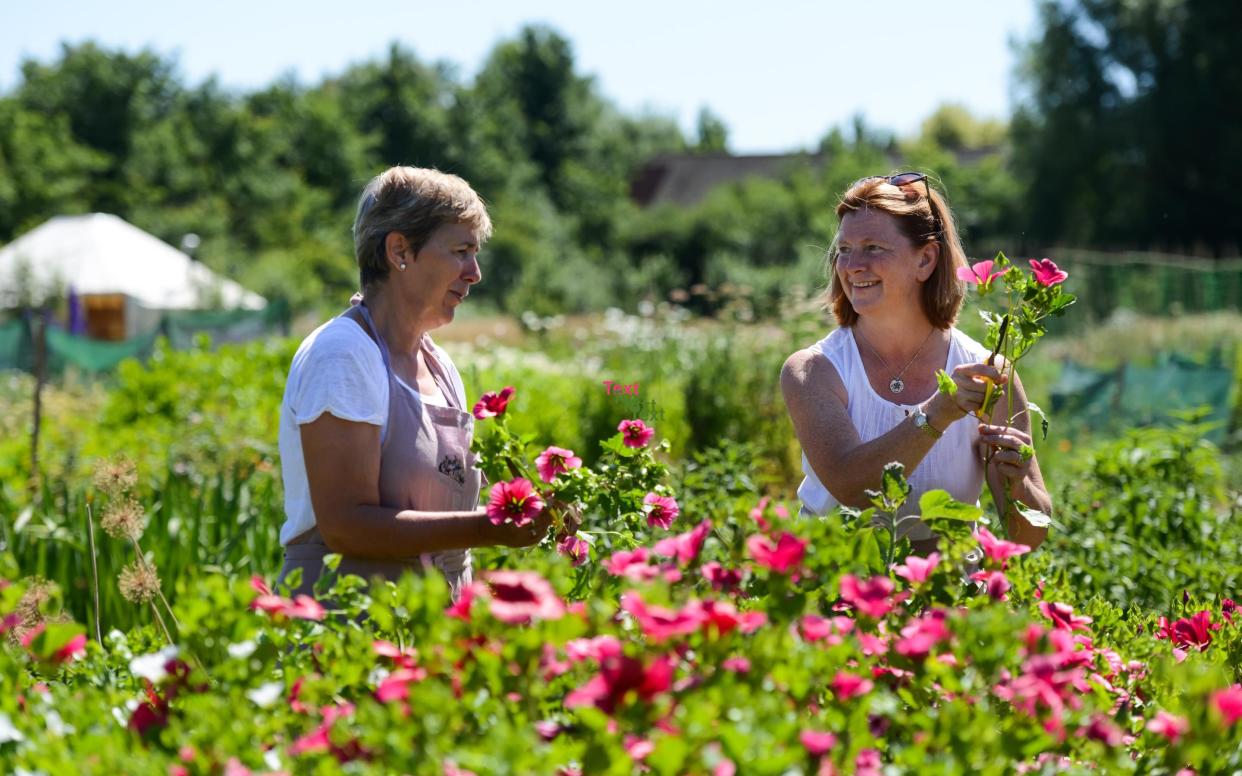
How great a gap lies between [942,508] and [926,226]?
1.08m

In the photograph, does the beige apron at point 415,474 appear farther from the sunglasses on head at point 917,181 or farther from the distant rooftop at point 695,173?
the distant rooftop at point 695,173

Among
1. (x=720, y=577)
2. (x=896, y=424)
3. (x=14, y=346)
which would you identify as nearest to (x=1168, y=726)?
(x=720, y=577)

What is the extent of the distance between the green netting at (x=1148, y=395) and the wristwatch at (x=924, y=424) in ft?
20.8

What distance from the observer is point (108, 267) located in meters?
22.0

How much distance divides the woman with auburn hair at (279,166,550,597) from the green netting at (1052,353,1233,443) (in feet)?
21.5

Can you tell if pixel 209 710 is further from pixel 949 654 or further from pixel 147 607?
pixel 147 607

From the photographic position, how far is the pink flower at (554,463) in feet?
6.69

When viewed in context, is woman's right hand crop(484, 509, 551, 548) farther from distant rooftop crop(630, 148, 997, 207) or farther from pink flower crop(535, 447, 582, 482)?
distant rooftop crop(630, 148, 997, 207)

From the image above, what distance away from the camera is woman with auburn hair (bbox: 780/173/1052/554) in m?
→ 2.44

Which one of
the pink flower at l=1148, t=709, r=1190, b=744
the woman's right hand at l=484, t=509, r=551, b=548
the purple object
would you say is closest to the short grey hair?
the woman's right hand at l=484, t=509, r=551, b=548

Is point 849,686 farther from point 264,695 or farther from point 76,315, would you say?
point 76,315

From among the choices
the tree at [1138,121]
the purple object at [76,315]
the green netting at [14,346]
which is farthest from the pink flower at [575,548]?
the tree at [1138,121]

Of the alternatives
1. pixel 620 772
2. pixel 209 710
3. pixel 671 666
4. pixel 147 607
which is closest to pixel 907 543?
pixel 671 666

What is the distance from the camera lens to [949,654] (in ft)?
4.75
